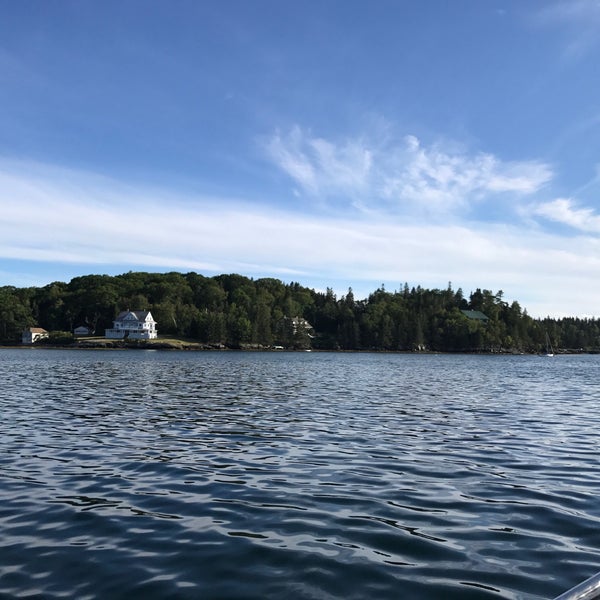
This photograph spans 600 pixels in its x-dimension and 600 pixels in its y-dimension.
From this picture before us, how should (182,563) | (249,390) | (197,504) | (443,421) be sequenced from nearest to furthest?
(182,563), (197,504), (443,421), (249,390)

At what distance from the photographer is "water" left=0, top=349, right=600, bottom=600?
31.8 feet

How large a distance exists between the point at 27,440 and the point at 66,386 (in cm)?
2732

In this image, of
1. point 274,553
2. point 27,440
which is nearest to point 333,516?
point 274,553

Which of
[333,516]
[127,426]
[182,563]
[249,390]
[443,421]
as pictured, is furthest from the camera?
[249,390]

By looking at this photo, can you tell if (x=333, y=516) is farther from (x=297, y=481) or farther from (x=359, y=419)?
(x=359, y=419)

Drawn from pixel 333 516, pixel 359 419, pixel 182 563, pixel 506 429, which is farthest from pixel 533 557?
pixel 359 419

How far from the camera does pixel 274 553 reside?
10.8 meters

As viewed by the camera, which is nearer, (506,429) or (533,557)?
(533,557)

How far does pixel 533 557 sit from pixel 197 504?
7960 millimetres

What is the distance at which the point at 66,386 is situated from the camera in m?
48.1

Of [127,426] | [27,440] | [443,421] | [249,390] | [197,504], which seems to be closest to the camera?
[197,504]

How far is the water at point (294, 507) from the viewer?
9.69m

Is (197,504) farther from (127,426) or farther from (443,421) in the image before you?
(443,421)

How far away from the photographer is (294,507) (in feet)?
45.5
